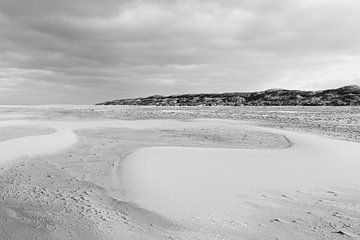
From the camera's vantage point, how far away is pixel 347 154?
13.0 m

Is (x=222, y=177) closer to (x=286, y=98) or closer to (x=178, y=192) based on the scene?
(x=178, y=192)

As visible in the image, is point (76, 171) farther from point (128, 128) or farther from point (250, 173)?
point (128, 128)

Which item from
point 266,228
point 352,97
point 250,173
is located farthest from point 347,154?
point 352,97

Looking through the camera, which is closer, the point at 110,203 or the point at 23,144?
the point at 110,203

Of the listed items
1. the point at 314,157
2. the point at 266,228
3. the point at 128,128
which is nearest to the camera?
the point at 266,228

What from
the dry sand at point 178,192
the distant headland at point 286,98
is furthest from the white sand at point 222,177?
the distant headland at point 286,98

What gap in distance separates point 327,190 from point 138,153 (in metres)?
6.84

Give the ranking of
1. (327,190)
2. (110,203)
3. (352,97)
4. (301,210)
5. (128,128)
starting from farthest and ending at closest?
(352,97) < (128,128) < (327,190) < (110,203) < (301,210)

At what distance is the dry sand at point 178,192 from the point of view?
6.35m

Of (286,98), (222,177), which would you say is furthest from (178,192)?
(286,98)

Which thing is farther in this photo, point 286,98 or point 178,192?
point 286,98

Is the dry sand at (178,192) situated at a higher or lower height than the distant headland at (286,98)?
lower

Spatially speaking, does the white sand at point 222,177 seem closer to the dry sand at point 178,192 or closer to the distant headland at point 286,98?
the dry sand at point 178,192

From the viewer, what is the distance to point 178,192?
27.8ft
